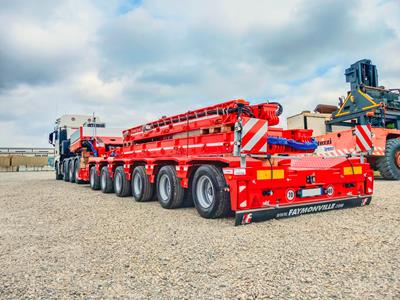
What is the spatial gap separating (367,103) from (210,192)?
28.9 ft

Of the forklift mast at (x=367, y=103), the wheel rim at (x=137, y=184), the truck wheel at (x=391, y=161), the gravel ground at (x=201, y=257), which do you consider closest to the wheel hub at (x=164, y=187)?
the wheel rim at (x=137, y=184)

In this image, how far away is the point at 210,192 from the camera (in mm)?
5582

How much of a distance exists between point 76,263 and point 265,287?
6.67 feet

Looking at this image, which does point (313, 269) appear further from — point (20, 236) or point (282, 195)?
point (20, 236)

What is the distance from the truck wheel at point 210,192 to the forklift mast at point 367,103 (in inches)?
322

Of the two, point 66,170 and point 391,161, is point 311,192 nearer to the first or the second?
point 391,161

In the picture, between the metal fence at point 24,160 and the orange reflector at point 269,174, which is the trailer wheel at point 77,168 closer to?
the orange reflector at point 269,174

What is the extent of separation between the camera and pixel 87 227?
512 centimetres

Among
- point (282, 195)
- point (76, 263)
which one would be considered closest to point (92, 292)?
point (76, 263)

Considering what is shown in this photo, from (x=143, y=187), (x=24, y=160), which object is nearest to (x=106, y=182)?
(x=143, y=187)

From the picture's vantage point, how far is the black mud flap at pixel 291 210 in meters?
4.88

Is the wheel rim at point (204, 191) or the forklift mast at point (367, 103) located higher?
the forklift mast at point (367, 103)

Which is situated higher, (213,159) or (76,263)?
(213,159)

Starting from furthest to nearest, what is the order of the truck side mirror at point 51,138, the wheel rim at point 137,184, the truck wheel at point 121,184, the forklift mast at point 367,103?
the truck side mirror at point 51,138, the forklift mast at point 367,103, the truck wheel at point 121,184, the wheel rim at point 137,184
